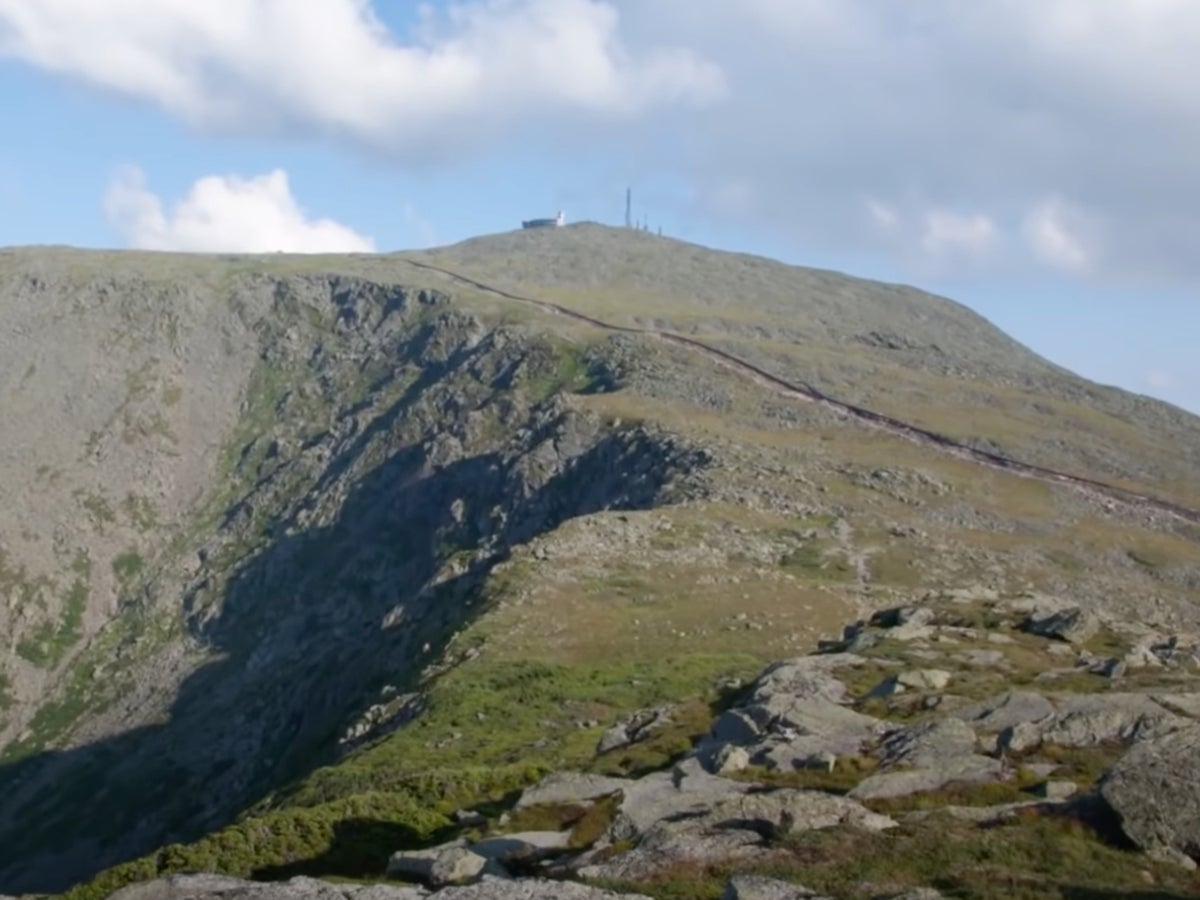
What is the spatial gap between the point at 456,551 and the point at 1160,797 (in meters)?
111

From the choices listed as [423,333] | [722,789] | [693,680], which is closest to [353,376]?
[423,333]

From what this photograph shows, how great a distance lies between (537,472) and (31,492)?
280 feet

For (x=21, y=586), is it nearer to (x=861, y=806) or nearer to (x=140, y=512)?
(x=140, y=512)

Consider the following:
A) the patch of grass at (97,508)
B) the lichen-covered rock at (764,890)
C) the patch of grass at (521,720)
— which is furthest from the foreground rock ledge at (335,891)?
the patch of grass at (97,508)

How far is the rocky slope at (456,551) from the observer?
60719 millimetres

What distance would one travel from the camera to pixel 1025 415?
139625 millimetres

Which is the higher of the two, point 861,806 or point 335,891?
point 861,806

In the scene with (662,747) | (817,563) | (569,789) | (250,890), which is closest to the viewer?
(250,890)

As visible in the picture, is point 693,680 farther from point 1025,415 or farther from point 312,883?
point 1025,415

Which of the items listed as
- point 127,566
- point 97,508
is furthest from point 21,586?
point 97,508

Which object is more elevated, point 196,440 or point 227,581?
point 196,440

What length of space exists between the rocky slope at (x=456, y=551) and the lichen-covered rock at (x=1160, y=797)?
508cm

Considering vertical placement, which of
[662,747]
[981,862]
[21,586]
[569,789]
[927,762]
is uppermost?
[927,762]

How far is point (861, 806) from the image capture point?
1064 inches
